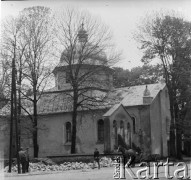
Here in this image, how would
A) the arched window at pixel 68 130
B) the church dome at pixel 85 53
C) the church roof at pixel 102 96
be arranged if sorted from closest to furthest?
1. the church dome at pixel 85 53
2. the church roof at pixel 102 96
3. the arched window at pixel 68 130

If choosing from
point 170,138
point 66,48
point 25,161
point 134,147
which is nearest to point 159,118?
point 170,138

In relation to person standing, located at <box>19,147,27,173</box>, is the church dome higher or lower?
higher

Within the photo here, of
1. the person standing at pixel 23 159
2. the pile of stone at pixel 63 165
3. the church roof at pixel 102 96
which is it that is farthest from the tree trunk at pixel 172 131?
the person standing at pixel 23 159

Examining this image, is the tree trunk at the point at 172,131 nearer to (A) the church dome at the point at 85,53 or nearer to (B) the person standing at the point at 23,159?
(A) the church dome at the point at 85,53

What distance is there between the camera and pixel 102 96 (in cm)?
3384

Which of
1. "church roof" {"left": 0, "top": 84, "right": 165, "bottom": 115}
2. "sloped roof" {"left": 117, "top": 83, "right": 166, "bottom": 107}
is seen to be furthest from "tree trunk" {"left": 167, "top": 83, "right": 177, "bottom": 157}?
"church roof" {"left": 0, "top": 84, "right": 165, "bottom": 115}

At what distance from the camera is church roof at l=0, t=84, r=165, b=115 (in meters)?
33.5

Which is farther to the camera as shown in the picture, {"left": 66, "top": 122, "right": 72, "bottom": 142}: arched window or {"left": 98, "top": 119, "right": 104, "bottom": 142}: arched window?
{"left": 66, "top": 122, "right": 72, "bottom": 142}: arched window

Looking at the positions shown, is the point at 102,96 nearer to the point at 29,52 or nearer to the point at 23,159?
the point at 29,52

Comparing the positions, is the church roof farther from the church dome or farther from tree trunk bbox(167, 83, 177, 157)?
tree trunk bbox(167, 83, 177, 157)

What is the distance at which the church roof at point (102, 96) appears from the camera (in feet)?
110

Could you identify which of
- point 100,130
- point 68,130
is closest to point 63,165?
point 100,130

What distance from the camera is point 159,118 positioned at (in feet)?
127

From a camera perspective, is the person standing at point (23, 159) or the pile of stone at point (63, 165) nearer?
the person standing at point (23, 159)
